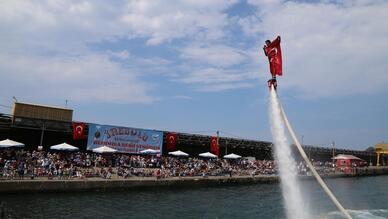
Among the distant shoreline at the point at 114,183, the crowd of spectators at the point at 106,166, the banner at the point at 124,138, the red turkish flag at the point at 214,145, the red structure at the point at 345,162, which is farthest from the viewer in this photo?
the red structure at the point at 345,162

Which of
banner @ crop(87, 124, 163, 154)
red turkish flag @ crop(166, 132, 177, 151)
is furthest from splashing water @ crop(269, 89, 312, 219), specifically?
red turkish flag @ crop(166, 132, 177, 151)

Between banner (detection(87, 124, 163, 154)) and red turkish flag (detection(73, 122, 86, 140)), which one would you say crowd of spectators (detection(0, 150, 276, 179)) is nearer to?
banner (detection(87, 124, 163, 154))

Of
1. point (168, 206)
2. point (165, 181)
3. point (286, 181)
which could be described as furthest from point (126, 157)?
point (286, 181)

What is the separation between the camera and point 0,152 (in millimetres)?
43562

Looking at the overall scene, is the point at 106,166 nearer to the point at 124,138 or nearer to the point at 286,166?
the point at 124,138

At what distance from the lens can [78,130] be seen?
51656 millimetres

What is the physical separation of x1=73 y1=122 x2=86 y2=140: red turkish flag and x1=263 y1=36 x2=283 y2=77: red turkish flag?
3840 centimetres

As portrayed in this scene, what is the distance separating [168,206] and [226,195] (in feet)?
35.7

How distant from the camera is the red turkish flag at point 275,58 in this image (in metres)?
16.7

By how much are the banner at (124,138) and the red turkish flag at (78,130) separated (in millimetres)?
855

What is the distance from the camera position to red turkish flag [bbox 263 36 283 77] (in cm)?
1670

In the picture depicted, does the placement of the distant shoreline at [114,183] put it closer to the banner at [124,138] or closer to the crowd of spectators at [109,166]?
the crowd of spectators at [109,166]

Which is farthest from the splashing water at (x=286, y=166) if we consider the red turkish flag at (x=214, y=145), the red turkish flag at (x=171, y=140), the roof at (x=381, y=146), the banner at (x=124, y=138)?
the roof at (x=381, y=146)

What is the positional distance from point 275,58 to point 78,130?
127 feet
